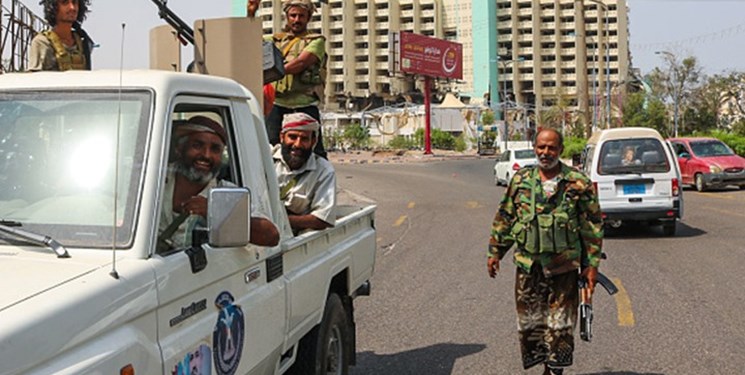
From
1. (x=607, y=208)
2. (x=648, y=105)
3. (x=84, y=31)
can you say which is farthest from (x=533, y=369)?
(x=648, y=105)

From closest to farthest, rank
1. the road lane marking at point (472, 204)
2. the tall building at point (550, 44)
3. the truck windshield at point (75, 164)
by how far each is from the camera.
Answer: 1. the truck windshield at point (75, 164)
2. the road lane marking at point (472, 204)
3. the tall building at point (550, 44)

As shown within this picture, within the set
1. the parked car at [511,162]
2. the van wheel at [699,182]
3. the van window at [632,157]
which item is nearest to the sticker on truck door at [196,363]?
the van window at [632,157]

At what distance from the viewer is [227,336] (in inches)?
126

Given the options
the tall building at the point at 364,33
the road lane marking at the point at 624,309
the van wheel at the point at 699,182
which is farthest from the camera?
the tall building at the point at 364,33

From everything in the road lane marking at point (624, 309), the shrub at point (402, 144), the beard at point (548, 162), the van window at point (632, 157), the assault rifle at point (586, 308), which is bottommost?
the road lane marking at point (624, 309)

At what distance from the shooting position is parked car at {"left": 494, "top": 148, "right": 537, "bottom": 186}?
29469 millimetres

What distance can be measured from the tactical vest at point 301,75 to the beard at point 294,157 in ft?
5.07

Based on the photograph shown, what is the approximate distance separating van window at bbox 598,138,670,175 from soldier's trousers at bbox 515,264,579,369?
386 inches

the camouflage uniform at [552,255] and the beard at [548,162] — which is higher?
the beard at [548,162]

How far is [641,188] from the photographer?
575 inches

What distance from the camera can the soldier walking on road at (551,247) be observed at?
5.34 metres

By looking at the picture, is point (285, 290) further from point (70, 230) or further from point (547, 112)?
point (547, 112)

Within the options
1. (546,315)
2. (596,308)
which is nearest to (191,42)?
(546,315)

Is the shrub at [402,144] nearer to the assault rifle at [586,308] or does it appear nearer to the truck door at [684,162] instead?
the truck door at [684,162]
